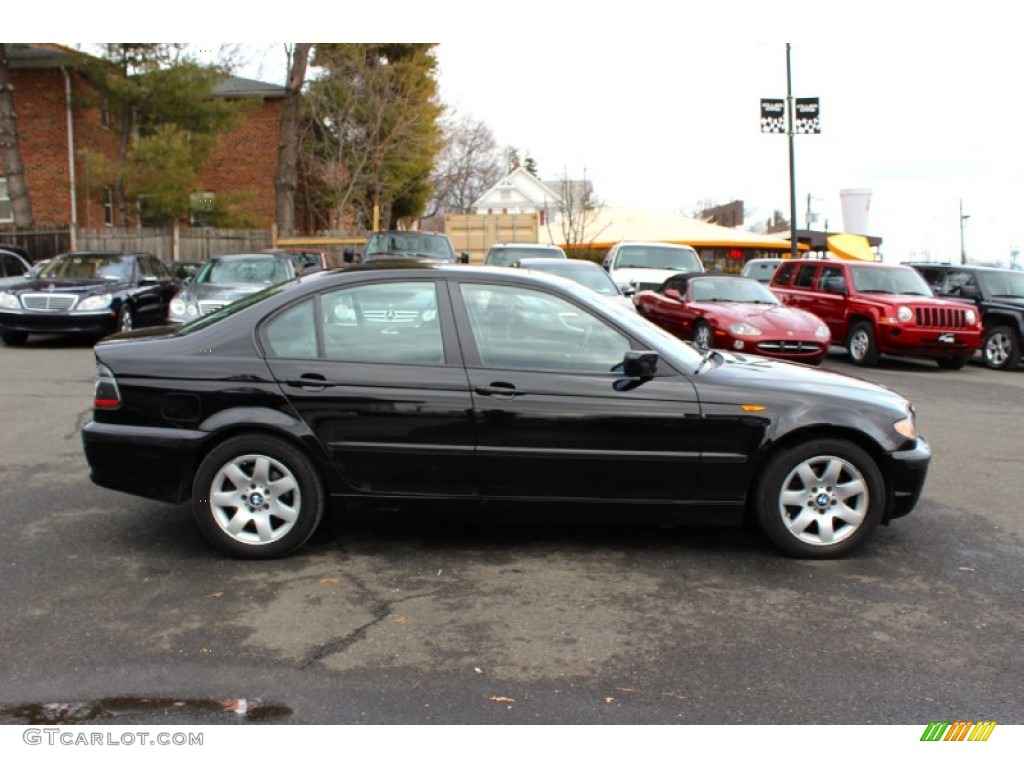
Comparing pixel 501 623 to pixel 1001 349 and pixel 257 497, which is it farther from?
pixel 1001 349

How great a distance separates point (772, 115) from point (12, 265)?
2004cm

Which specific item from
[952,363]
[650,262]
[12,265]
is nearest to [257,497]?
[952,363]

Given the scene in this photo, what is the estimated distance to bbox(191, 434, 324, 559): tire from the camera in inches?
187

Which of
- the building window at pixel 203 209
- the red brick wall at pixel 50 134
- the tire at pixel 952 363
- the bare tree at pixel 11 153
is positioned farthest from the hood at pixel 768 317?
the red brick wall at pixel 50 134

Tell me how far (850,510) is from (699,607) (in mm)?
1155

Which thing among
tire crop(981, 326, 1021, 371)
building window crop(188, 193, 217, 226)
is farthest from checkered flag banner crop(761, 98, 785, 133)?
building window crop(188, 193, 217, 226)

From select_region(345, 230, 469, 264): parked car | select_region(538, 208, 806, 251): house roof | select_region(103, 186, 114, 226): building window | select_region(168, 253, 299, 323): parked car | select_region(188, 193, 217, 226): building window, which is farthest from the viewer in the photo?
select_region(538, 208, 806, 251): house roof

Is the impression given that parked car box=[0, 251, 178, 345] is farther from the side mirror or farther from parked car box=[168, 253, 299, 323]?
the side mirror

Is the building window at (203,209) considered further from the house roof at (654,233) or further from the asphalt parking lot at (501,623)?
the asphalt parking lot at (501,623)

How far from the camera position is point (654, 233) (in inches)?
1927

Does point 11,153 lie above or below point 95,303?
above

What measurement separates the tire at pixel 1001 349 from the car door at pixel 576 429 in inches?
495

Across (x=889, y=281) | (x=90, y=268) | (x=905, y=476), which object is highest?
(x=90, y=268)

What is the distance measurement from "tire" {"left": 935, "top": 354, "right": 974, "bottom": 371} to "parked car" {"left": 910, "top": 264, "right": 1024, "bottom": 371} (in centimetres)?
61
